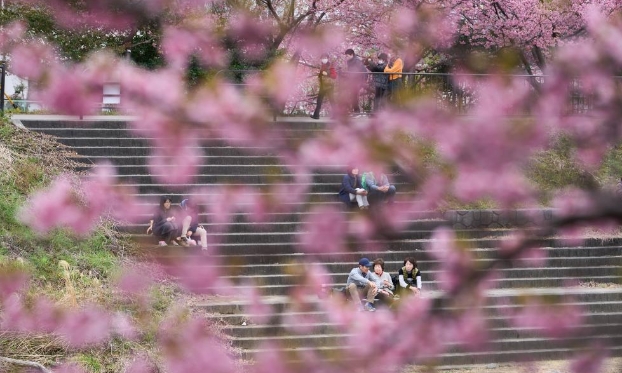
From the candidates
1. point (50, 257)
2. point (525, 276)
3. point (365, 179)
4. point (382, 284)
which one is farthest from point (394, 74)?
point (50, 257)

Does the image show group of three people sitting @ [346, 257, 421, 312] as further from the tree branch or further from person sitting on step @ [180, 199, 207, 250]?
the tree branch

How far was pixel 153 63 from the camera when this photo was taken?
58.5 feet

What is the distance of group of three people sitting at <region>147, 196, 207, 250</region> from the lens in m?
11.7

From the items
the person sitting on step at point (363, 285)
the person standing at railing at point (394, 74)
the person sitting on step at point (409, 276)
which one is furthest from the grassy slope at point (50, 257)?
the person standing at railing at point (394, 74)

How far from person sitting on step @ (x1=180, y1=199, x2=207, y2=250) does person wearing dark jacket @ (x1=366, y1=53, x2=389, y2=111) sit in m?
5.03

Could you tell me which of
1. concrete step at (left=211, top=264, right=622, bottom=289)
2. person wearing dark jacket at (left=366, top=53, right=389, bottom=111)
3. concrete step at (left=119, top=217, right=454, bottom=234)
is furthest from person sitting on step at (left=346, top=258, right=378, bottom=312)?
person wearing dark jacket at (left=366, top=53, right=389, bottom=111)

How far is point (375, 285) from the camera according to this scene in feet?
37.9

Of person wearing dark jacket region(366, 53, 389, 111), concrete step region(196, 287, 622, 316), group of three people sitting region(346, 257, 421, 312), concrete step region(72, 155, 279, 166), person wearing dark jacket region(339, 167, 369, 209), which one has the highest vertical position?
person wearing dark jacket region(366, 53, 389, 111)

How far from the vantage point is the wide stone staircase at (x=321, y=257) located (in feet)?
38.2

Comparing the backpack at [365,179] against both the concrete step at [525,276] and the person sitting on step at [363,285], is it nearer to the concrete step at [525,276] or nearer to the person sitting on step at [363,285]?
the concrete step at [525,276]

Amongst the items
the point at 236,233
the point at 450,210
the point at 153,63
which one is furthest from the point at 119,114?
the point at 450,210

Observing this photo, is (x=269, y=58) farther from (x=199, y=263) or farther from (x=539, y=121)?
(x=539, y=121)

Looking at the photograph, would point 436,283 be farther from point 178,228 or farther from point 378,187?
point 178,228

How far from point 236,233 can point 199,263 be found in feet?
23.8
